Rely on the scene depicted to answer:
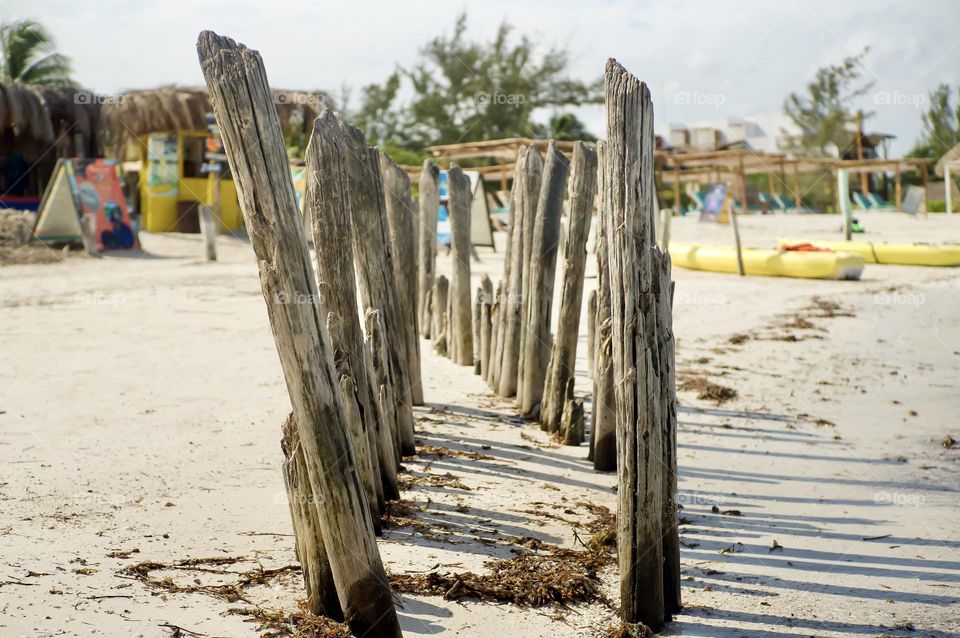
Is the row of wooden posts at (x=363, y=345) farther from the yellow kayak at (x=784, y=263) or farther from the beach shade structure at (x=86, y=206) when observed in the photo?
the beach shade structure at (x=86, y=206)

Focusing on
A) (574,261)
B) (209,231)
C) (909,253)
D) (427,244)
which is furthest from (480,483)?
(909,253)

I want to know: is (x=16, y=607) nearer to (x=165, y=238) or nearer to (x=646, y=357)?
(x=646, y=357)

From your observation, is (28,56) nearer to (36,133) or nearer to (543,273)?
(36,133)

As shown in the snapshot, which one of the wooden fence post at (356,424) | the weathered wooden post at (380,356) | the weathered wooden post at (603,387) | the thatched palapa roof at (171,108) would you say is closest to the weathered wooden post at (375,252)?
the weathered wooden post at (380,356)

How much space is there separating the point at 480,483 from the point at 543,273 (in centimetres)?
182

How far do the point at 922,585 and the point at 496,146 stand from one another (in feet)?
54.0

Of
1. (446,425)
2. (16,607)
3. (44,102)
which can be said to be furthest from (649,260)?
(44,102)

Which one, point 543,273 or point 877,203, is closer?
point 543,273

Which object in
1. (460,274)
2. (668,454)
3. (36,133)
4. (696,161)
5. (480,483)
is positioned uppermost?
(36,133)

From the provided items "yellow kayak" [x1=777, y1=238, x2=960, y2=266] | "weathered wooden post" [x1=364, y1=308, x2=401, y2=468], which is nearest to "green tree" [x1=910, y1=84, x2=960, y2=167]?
"yellow kayak" [x1=777, y1=238, x2=960, y2=266]

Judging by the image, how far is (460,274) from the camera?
8398mm

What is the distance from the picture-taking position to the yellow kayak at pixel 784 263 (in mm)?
15828

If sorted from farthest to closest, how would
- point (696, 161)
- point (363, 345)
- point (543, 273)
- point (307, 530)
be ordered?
1. point (696, 161)
2. point (543, 273)
3. point (363, 345)
4. point (307, 530)

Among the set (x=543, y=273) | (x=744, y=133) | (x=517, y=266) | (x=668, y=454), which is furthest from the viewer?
(x=744, y=133)
